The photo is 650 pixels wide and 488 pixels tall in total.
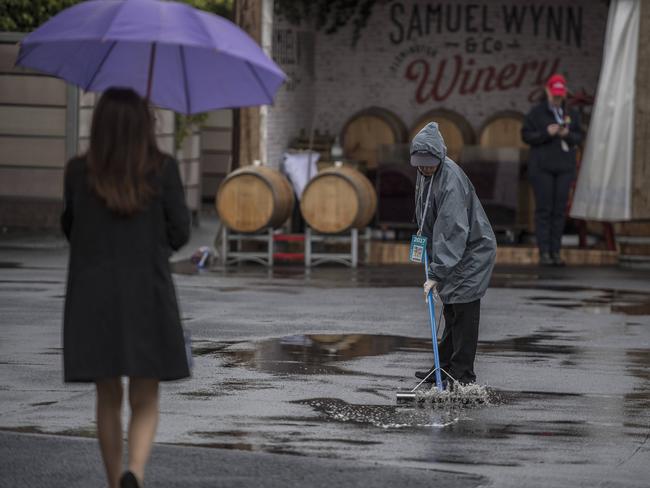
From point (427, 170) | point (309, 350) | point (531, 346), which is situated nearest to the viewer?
point (427, 170)

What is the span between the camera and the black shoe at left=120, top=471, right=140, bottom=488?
5930mm

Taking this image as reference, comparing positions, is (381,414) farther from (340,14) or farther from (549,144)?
(340,14)

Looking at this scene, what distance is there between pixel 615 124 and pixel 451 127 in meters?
3.69

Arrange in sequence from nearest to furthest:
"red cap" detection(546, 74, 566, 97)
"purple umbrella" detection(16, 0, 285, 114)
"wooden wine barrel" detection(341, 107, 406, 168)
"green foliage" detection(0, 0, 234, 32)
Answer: "purple umbrella" detection(16, 0, 285, 114) < "red cap" detection(546, 74, 566, 97) < "green foliage" detection(0, 0, 234, 32) < "wooden wine barrel" detection(341, 107, 406, 168)

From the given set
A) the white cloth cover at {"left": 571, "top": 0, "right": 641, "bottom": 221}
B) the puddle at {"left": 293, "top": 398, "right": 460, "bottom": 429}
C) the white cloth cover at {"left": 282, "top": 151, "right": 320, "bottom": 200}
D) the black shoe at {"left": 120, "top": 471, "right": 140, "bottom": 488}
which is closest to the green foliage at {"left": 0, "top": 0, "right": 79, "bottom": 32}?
the white cloth cover at {"left": 282, "top": 151, "right": 320, "bottom": 200}

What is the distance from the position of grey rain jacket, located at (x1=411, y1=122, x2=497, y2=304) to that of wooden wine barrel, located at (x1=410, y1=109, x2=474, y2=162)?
12.1 m

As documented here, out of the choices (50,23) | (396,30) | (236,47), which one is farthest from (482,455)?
(396,30)

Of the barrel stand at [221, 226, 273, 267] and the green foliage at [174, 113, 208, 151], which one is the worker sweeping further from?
the green foliage at [174, 113, 208, 151]

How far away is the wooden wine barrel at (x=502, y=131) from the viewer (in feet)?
69.8

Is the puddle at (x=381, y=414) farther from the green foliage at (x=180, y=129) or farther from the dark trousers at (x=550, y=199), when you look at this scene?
the green foliage at (x=180, y=129)

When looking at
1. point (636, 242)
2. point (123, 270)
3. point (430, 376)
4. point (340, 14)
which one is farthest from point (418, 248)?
point (340, 14)

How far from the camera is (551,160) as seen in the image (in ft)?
57.7

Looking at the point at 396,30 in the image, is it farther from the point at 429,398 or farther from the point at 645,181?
the point at 429,398

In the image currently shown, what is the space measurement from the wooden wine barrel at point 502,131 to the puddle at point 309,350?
9796 mm
